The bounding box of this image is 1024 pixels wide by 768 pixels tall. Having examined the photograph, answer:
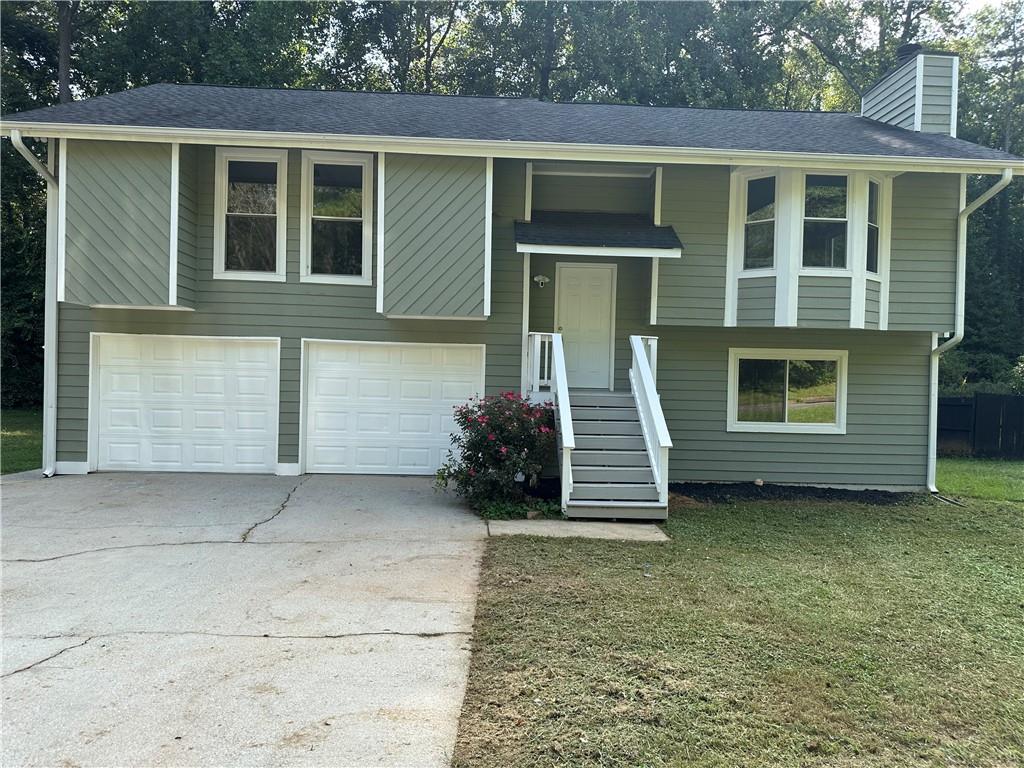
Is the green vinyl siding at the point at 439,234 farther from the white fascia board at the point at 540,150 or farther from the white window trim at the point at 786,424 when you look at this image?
the white window trim at the point at 786,424

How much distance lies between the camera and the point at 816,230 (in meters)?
8.87

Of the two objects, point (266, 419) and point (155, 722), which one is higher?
point (266, 419)

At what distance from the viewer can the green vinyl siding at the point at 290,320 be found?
29.4 ft

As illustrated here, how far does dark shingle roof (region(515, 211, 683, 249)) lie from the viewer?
860 cm

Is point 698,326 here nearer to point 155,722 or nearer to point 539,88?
point 155,722

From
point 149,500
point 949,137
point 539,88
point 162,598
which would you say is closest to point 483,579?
point 162,598

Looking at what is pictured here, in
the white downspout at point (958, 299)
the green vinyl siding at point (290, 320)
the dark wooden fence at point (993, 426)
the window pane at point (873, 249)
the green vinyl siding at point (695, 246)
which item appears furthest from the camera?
the dark wooden fence at point (993, 426)

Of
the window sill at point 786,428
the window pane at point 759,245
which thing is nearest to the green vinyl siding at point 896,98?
the window pane at point 759,245

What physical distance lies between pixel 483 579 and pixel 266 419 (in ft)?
17.6

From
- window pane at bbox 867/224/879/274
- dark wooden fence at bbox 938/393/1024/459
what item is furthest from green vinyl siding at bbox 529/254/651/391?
dark wooden fence at bbox 938/393/1024/459

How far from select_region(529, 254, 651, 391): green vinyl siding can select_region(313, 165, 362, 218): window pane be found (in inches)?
104

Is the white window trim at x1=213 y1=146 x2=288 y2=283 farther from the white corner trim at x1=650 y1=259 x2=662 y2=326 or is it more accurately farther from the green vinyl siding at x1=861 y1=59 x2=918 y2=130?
the green vinyl siding at x1=861 y1=59 x2=918 y2=130

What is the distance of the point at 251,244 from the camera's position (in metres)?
9.19

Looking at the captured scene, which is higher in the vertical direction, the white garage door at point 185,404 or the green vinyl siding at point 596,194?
the green vinyl siding at point 596,194
